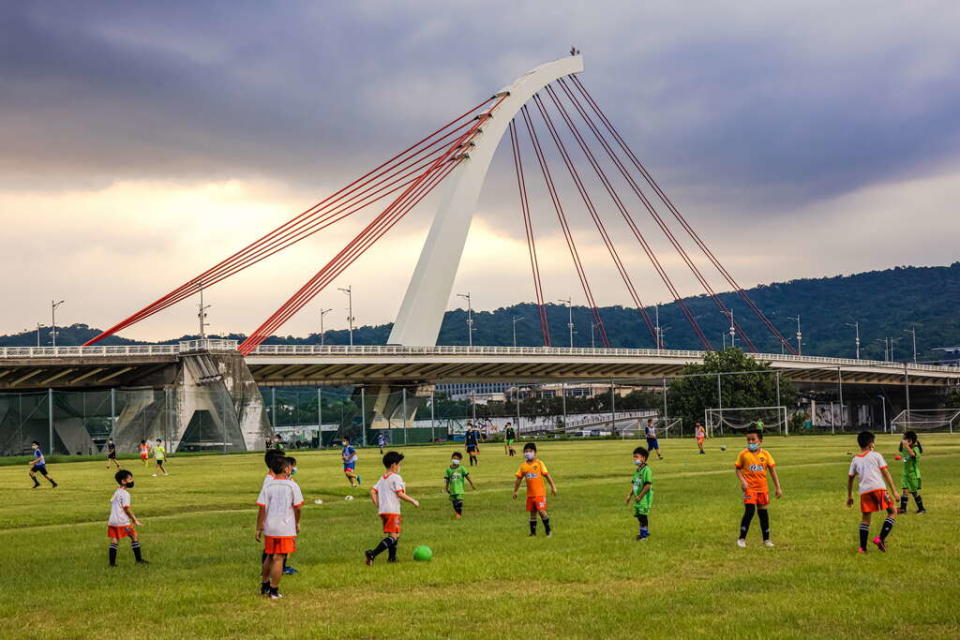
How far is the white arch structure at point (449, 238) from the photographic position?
87.4 m

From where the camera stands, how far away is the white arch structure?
8744 cm

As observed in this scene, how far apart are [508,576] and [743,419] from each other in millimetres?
80592

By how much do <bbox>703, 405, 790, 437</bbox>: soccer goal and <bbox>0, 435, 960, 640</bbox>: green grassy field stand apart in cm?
6331

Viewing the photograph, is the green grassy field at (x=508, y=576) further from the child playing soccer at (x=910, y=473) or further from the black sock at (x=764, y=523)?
the child playing soccer at (x=910, y=473)

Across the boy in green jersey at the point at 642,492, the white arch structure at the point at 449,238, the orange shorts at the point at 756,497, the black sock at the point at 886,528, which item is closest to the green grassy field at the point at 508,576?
the black sock at the point at 886,528

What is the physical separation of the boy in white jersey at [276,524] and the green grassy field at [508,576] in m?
0.30

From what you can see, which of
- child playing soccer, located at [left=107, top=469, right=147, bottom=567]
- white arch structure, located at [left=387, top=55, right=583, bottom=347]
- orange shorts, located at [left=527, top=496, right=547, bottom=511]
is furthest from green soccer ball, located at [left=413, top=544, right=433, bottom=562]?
white arch structure, located at [left=387, top=55, right=583, bottom=347]

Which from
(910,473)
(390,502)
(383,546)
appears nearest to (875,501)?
(910,473)

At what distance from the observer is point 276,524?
515 inches

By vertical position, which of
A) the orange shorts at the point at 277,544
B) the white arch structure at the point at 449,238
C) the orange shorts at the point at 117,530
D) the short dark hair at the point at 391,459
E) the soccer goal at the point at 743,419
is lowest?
the soccer goal at the point at 743,419

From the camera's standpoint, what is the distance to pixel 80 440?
240 feet

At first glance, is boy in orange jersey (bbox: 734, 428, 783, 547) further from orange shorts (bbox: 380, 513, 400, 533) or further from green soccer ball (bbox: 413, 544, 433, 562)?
orange shorts (bbox: 380, 513, 400, 533)

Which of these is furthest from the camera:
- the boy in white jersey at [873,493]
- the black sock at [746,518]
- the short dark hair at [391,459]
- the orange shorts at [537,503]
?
the orange shorts at [537,503]

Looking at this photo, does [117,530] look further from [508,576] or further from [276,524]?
[508,576]
